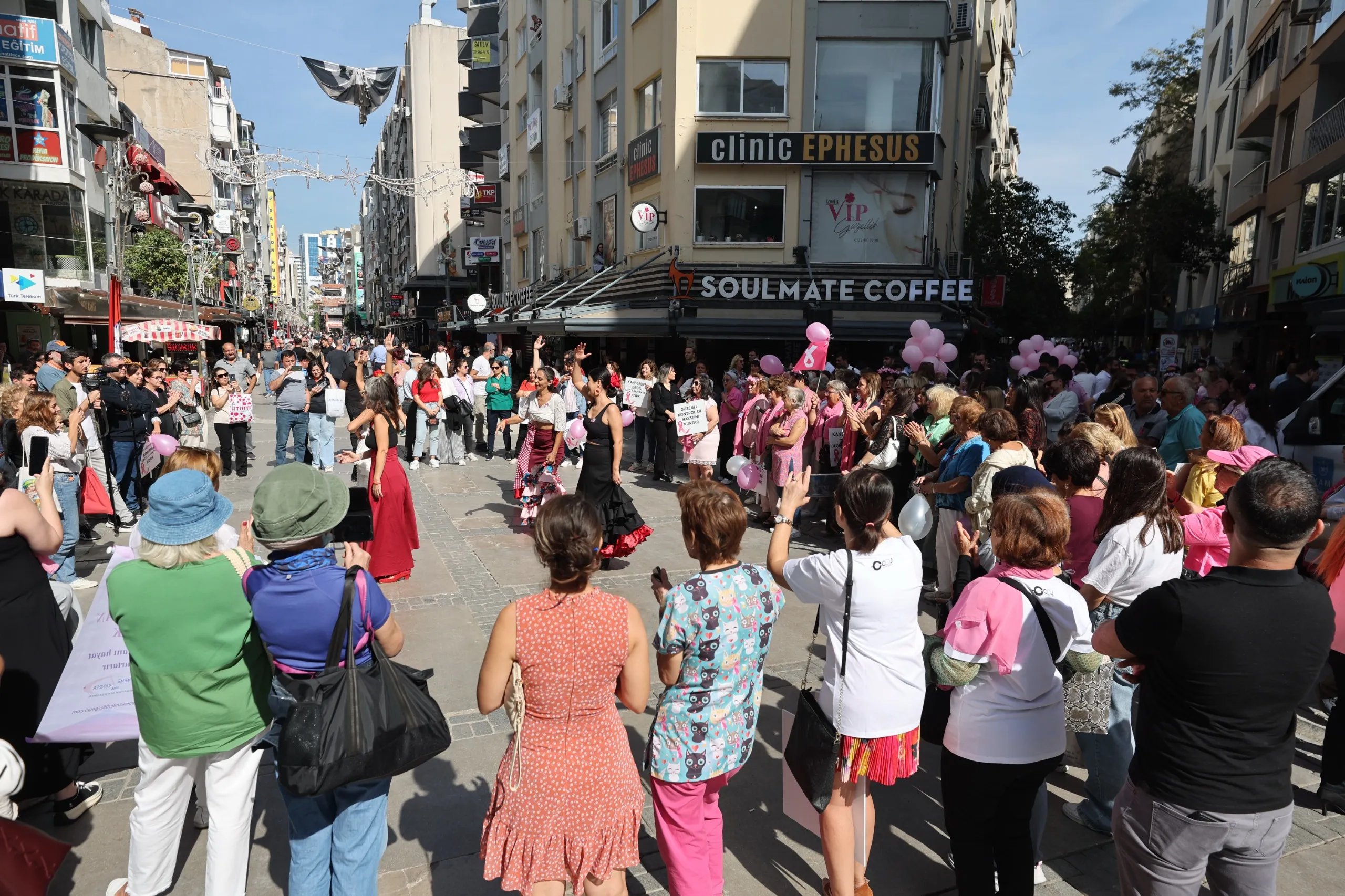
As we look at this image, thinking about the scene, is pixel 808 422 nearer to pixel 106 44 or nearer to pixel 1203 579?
pixel 1203 579

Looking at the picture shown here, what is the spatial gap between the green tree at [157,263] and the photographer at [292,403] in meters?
25.4

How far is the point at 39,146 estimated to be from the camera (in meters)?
23.0

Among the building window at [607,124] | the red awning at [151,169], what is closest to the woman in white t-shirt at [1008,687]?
the building window at [607,124]

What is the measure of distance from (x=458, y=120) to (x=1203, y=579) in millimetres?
58034

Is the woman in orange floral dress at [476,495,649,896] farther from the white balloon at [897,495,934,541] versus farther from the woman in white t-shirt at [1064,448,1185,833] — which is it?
the white balloon at [897,495,934,541]

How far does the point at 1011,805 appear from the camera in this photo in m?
2.82

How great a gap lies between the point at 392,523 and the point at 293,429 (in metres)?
6.75

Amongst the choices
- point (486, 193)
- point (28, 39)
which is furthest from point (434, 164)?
point (28, 39)

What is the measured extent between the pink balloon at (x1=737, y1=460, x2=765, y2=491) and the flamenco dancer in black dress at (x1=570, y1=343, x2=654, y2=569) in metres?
1.04

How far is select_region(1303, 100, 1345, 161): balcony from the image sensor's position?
17.0 metres

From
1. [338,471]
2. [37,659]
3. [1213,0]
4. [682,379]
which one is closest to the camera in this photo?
[37,659]

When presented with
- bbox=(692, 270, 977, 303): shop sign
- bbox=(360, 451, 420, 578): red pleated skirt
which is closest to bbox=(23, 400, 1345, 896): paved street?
bbox=(360, 451, 420, 578): red pleated skirt

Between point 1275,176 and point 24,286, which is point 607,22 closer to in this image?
point 24,286

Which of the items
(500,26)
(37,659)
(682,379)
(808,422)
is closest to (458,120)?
(500,26)
